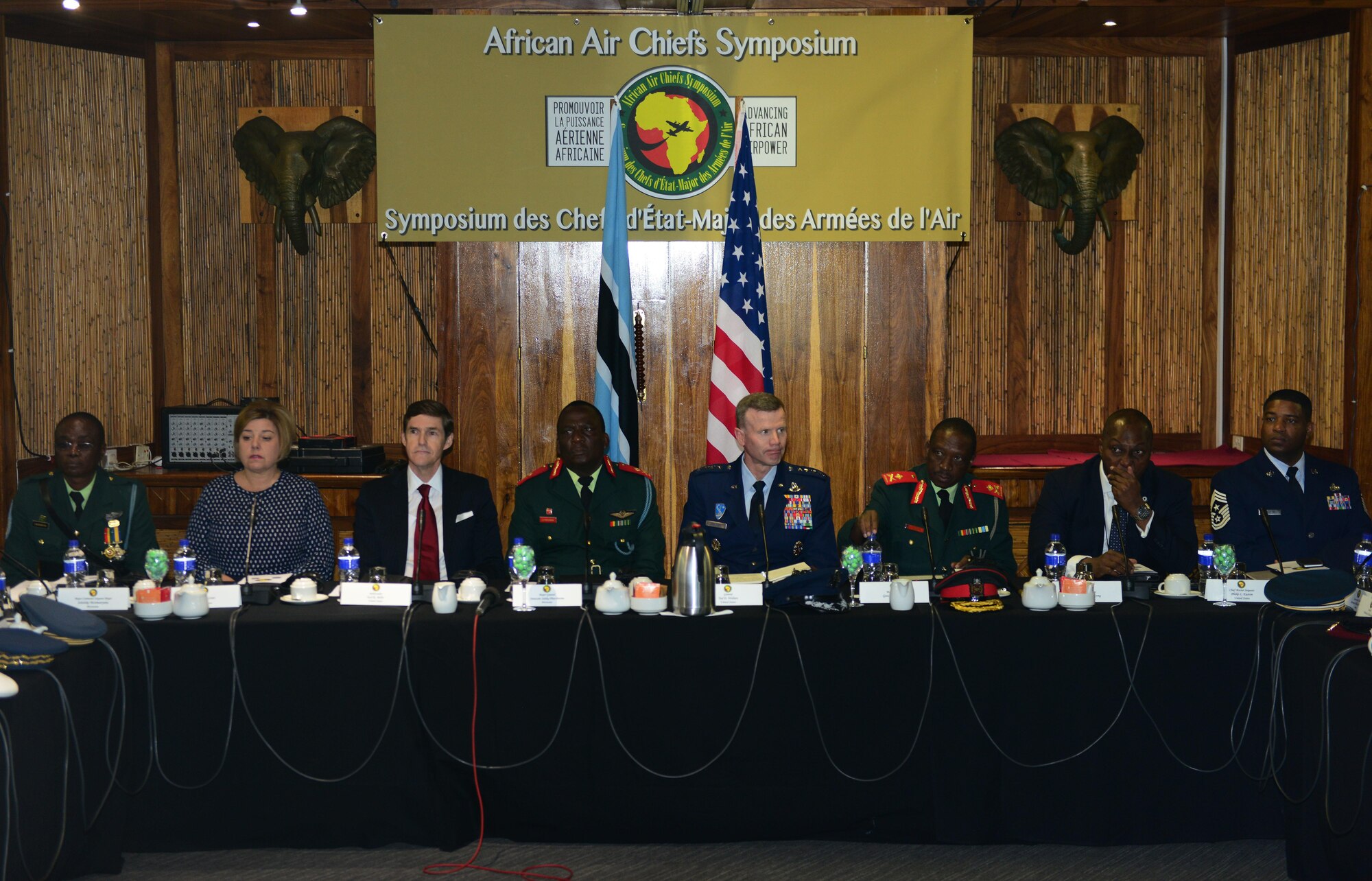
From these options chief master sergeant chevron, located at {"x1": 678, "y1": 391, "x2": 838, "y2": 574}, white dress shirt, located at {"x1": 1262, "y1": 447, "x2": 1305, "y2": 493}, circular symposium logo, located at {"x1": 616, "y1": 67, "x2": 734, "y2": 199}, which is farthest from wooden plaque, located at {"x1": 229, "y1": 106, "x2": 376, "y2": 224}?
white dress shirt, located at {"x1": 1262, "y1": 447, "x2": 1305, "y2": 493}

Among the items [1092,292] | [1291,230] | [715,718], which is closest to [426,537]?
[715,718]

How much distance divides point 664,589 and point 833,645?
0.49m

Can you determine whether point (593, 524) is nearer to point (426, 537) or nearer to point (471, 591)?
point (426, 537)

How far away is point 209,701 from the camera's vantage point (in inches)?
131

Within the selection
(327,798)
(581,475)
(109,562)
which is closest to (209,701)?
(327,798)

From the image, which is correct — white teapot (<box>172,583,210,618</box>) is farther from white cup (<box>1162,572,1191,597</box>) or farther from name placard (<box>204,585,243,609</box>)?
white cup (<box>1162,572,1191,597</box>)

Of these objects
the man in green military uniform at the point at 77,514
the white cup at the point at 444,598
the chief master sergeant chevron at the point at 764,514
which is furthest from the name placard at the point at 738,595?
the man in green military uniform at the point at 77,514

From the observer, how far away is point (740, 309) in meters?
5.12

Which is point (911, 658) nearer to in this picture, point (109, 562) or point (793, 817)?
point (793, 817)

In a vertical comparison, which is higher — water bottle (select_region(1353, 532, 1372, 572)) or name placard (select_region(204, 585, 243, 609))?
water bottle (select_region(1353, 532, 1372, 572))

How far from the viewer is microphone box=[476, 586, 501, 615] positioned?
3418 mm

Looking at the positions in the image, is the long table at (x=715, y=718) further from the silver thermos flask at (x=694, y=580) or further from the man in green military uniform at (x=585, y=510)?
the man in green military uniform at (x=585, y=510)

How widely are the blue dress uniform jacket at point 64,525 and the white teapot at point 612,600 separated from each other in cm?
178

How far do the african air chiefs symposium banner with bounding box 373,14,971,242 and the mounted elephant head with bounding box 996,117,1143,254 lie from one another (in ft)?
4.81
